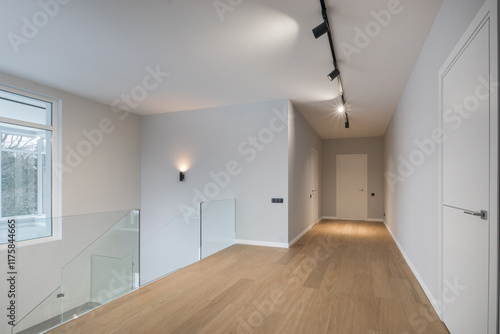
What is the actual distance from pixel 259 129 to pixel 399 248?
10.5ft

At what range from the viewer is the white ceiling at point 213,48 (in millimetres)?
2537

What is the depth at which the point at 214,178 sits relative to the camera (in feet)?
19.0

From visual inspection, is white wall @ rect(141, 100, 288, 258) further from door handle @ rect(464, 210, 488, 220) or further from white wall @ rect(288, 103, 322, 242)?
door handle @ rect(464, 210, 488, 220)

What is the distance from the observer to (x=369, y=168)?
922 cm

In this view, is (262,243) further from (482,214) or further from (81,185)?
(482,214)

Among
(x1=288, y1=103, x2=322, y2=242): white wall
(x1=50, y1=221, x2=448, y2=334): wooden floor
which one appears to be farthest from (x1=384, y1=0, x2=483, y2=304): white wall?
(x1=288, y1=103, x2=322, y2=242): white wall

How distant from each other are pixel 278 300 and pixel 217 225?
7.61ft

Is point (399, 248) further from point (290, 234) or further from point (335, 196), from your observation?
point (335, 196)

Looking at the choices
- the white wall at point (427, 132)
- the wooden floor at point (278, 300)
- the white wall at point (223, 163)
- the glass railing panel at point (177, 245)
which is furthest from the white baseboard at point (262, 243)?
the white wall at point (427, 132)

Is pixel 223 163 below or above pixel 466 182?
above

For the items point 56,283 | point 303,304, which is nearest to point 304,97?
point 303,304

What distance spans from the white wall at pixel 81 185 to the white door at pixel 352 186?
626cm

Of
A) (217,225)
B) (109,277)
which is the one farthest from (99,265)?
(217,225)

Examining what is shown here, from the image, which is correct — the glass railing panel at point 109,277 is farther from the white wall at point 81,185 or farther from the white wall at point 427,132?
the white wall at point 427,132
